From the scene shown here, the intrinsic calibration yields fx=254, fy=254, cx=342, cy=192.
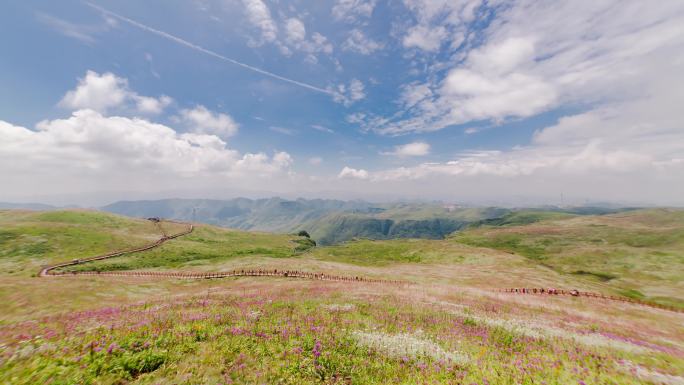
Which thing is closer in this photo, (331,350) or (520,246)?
(331,350)

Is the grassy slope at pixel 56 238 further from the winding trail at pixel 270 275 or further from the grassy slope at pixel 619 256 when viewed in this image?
the grassy slope at pixel 619 256

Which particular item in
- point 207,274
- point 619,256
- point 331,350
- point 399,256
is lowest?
point 399,256

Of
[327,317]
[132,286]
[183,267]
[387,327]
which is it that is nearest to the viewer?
[387,327]

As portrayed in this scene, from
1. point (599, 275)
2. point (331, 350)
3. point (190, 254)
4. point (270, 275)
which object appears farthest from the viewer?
point (599, 275)

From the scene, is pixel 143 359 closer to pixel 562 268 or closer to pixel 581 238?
pixel 562 268

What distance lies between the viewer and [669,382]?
424 inches

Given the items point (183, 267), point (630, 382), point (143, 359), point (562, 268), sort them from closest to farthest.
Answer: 1. point (143, 359)
2. point (630, 382)
3. point (183, 267)
4. point (562, 268)

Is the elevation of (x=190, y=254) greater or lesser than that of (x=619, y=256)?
greater

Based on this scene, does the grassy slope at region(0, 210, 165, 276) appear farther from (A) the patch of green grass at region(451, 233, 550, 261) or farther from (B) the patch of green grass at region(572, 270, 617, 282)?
(A) the patch of green grass at region(451, 233, 550, 261)

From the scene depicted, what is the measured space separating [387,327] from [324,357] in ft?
19.6

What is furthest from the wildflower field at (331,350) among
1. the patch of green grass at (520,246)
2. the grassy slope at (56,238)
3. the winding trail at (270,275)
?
the patch of green grass at (520,246)

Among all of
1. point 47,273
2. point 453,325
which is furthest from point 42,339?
point 47,273

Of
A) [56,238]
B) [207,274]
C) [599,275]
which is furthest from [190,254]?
[599,275]

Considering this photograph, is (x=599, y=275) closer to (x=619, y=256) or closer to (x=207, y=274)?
(x=619, y=256)
